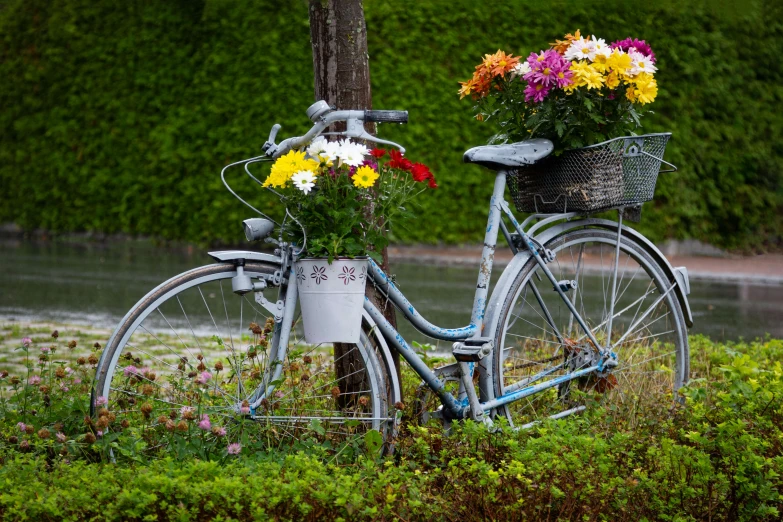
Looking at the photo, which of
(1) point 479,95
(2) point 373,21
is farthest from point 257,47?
(1) point 479,95

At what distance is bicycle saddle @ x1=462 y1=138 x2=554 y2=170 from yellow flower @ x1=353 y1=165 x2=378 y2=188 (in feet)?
1.85

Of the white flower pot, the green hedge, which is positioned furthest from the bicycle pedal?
the green hedge

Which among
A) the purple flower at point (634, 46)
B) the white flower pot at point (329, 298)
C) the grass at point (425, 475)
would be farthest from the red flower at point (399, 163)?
the purple flower at point (634, 46)

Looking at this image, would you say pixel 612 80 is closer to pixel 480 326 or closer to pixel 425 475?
pixel 480 326

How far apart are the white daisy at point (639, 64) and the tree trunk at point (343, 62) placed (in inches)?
39.3

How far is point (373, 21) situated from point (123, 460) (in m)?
9.23

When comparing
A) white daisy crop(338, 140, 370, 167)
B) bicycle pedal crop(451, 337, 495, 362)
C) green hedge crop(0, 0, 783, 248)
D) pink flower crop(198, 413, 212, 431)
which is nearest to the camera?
pink flower crop(198, 413, 212, 431)

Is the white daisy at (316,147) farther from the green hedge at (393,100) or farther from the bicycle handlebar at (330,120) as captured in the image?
the green hedge at (393,100)

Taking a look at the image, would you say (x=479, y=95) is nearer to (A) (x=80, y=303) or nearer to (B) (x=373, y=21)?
(A) (x=80, y=303)

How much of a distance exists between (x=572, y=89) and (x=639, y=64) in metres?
0.30

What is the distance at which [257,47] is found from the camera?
11.8m

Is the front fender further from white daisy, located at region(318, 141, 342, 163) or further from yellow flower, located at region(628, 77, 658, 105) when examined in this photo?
white daisy, located at region(318, 141, 342, 163)

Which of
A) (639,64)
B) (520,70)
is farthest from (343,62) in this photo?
(639,64)

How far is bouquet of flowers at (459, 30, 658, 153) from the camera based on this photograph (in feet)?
11.1
